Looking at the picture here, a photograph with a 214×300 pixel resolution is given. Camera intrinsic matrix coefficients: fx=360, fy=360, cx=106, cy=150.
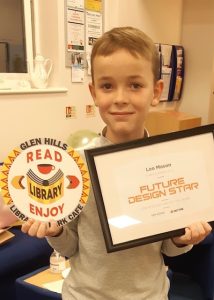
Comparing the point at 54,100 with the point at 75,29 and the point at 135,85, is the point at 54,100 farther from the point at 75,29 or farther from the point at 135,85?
the point at 135,85

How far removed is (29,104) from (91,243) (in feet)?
5.39

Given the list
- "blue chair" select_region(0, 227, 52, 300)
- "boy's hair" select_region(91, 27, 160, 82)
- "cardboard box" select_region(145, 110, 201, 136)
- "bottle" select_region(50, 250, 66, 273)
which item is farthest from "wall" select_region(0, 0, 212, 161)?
"boy's hair" select_region(91, 27, 160, 82)

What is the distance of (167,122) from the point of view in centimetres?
310

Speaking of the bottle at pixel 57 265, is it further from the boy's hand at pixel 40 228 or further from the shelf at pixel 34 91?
the shelf at pixel 34 91

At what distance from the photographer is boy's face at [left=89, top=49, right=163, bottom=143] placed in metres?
0.80

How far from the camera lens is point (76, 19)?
2502 millimetres

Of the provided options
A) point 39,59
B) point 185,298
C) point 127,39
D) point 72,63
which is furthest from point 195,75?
→ point 127,39

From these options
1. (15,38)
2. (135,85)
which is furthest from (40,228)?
(15,38)

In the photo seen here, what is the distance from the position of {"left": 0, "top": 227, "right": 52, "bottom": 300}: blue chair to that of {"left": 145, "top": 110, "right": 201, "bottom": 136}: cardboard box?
1618mm

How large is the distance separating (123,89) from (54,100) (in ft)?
5.72

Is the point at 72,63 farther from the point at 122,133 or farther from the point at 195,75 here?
the point at 122,133

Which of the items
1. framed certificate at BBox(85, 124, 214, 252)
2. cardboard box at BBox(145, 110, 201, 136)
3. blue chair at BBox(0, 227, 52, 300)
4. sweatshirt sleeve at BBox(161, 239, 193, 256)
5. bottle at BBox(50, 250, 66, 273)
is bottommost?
blue chair at BBox(0, 227, 52, 300)

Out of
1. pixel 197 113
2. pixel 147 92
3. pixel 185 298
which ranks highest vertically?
pixel 147 92

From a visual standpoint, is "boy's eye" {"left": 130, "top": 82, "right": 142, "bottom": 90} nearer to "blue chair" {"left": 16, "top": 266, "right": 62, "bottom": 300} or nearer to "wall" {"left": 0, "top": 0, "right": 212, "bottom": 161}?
"blue chair" {"left": 16, "top": 266, "right": 62, "bottom": 300}
